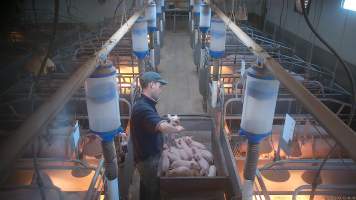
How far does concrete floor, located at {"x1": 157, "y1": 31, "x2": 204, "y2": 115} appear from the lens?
7.68m

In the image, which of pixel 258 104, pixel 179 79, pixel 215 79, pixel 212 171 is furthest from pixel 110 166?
pixel 179 79

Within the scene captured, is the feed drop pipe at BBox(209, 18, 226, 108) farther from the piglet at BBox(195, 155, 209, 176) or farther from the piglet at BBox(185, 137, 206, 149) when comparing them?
the piglet at BBox(195, 155, 209, 176)

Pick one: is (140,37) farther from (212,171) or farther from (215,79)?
(212,171)

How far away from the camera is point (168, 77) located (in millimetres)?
9758

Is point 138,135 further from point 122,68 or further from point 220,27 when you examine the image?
point 122,68

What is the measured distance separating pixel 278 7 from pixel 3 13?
32.1 feet

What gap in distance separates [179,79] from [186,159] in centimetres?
569

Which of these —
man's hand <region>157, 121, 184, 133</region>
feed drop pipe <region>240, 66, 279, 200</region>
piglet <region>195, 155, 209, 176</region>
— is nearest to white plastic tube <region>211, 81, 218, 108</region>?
piglet <region>195, 155, 209, 176</region>

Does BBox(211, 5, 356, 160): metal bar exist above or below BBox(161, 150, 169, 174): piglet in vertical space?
above

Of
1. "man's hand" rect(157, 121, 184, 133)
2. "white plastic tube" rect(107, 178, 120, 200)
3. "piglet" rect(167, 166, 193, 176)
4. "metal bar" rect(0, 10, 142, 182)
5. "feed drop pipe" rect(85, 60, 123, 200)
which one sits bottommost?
"piglet" rect(167, 166, 193, 176)

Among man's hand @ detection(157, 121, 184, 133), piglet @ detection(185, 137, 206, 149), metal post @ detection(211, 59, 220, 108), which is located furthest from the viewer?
metal post @ detection(211, 59, 220, 108)

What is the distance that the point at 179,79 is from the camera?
9.56 metres

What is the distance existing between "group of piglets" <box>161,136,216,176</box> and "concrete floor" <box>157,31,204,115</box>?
114 inches

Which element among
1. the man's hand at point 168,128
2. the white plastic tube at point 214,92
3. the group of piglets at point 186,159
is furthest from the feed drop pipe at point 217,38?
the man's hand at point 168,128
